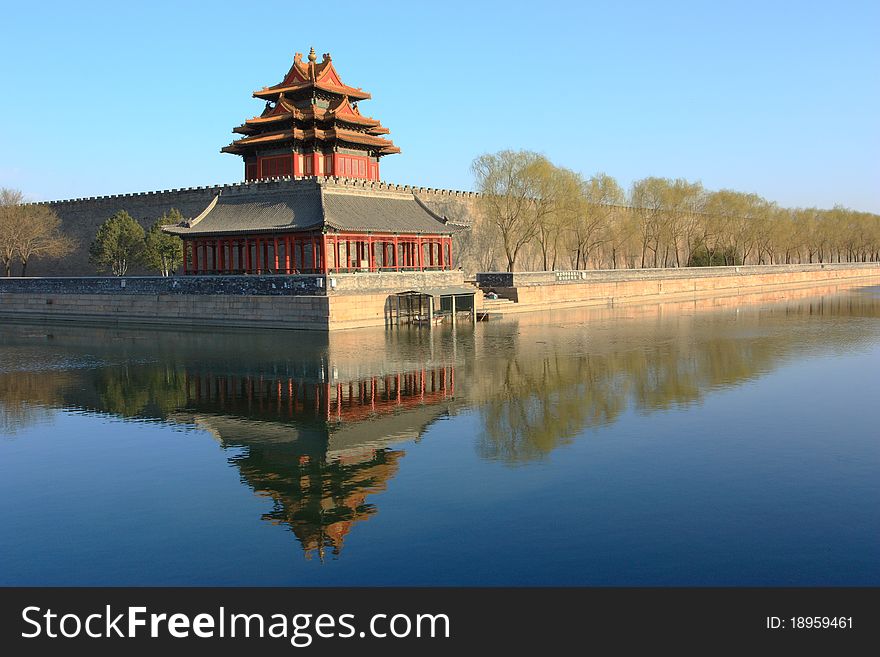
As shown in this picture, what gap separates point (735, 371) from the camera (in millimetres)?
27031

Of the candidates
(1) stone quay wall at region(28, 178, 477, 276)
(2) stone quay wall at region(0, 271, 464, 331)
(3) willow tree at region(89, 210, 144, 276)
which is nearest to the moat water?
(2) stone quay wall at region(0, 271, 464, 331)

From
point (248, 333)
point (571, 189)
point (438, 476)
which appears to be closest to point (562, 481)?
point (438, 476)

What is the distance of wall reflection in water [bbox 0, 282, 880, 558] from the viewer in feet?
54.2

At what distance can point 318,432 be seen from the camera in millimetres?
19328

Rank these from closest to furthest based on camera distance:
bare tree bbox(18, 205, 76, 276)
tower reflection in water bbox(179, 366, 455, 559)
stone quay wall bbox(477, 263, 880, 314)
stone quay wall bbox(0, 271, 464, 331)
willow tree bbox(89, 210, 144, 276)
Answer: tower reflection in water bbox(179, 366, 455, 559), stone quay wall bbox(0, 271, 464, 331), stone quay wall bbox(477, 263, 880, 314), willow tree bbox(89, 210, 144, 276), bare tree bbox(18, 205, 76, 276)

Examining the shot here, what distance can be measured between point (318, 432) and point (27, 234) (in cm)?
5611

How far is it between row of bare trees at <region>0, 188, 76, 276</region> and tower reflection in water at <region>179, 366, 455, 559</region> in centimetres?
4568

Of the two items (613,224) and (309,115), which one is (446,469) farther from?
(613,224)

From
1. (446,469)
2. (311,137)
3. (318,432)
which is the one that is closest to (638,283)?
(311,137)

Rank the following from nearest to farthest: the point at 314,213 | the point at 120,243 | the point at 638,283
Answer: the point at 314,213, the point at 120,243, the point at 638,283

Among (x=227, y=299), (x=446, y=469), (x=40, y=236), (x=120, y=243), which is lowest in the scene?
(x=446, y=469)

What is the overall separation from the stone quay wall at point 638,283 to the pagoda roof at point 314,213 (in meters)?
6.98

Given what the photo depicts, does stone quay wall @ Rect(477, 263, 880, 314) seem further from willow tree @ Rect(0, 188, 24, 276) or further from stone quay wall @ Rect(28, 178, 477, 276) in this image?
willow tree @ Rect(0, 188, 24, 276)

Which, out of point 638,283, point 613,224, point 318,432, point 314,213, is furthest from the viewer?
point 613,224
